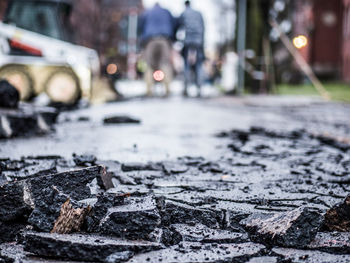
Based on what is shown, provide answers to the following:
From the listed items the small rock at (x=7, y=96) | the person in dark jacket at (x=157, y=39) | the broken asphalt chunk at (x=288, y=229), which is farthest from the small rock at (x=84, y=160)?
the person in dark jacket at (x=157, y=39)

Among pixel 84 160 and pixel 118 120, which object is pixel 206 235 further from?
pixel 118 120

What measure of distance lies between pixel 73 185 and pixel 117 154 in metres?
1.77

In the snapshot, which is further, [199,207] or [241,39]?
[241,39]

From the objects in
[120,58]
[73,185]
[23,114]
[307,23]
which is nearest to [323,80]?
[307,23]

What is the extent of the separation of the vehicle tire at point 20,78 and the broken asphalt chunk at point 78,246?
8.47 meters

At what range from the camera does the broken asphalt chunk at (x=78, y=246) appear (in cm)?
210

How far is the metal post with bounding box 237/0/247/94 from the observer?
698 inches

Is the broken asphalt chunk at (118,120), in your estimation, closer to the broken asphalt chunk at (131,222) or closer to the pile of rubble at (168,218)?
the pile of rubble at (168,218)

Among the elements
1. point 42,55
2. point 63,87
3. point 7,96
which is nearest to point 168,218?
point 7,96

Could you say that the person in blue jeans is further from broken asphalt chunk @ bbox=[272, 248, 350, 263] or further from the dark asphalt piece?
broken asphalt chunk @ bbox=[272, 248, 350, 263]

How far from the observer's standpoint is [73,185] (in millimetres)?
2764

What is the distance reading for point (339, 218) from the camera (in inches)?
96.6

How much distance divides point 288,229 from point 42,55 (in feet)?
30.7

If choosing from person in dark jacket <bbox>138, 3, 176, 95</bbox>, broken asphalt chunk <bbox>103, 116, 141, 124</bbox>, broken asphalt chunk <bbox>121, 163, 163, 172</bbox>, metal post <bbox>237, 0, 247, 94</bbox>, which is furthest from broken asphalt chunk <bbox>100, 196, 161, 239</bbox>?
metal post <bbox>237, 0, 247, 94</bbox>
